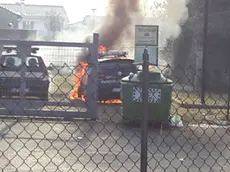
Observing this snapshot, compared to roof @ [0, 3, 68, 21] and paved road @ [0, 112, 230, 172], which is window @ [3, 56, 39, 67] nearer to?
paved road @ [0, 112, 230, 172]

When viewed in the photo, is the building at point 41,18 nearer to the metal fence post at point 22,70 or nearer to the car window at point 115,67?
the car window at point 115,67

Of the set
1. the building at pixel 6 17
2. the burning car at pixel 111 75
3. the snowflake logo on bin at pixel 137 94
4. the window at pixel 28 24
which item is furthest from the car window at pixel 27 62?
the window at pixel 28 24

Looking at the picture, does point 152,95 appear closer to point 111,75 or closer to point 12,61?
point 12,61

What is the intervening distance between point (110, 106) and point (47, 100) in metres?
3.29

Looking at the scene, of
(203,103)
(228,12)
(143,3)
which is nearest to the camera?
(203,103)

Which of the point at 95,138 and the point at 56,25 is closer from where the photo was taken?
the point at 95,138

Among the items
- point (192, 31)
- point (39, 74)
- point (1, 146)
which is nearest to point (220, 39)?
point (192, 31)

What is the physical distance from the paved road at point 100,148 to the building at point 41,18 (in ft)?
187

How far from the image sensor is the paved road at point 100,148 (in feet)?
25.2

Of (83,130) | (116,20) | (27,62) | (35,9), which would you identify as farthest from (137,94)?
(35,9)

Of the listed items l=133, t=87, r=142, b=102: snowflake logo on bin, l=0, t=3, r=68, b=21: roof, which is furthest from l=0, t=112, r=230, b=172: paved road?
l=0, t=3, r=68, b=21: roof

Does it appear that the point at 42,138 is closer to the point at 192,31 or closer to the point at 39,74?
the point at 39,74

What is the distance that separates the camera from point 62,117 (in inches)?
480

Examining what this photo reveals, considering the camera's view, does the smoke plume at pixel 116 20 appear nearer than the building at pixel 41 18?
Yes
